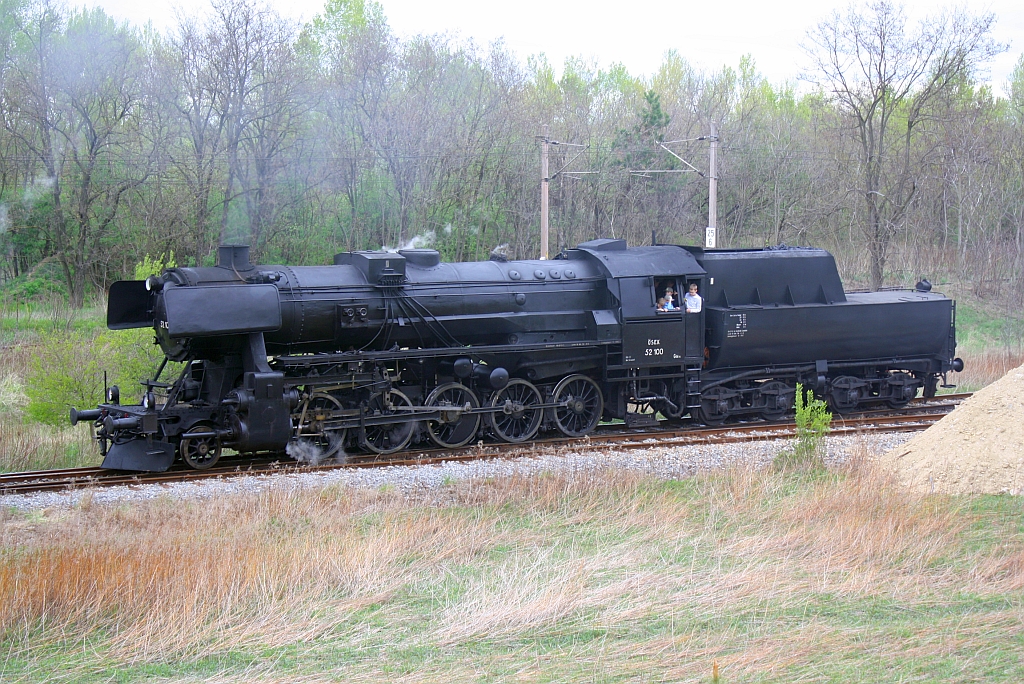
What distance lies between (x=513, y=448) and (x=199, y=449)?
13.9 feet

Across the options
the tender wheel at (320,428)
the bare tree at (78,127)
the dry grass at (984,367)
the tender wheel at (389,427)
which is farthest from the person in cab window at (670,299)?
the bare tree at (78,127)

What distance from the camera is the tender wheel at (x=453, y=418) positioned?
12.8 m

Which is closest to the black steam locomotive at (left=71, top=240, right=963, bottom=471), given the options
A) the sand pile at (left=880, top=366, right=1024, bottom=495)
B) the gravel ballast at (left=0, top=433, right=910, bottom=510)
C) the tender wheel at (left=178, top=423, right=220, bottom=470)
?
the tender wheel at (left=178, top=423, right=220, bottom=470)

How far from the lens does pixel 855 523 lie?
8.47 meters

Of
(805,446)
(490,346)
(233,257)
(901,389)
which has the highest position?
(233,257)

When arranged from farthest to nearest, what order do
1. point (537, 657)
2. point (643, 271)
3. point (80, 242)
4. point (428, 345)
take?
point (80, 242) < point (643, 271) < point (428, 345) < point (537, 657)

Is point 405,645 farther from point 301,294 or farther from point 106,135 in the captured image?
point 106,135

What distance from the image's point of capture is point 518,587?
6.89 metres

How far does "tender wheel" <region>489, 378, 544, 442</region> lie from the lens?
43.5 ft

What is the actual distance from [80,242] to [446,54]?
14.9 m

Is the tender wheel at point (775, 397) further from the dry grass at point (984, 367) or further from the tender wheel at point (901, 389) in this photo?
the dry grass at point (984, 367)

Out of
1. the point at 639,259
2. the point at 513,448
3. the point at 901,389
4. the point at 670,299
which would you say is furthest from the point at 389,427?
the point at 901,389

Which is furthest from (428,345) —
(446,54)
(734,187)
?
(734,187)

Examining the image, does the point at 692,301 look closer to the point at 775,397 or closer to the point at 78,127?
the point at 775,397
